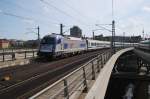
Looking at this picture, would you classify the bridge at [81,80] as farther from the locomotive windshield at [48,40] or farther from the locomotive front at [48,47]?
the locomotive windshield at [48,40]

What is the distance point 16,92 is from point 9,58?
58.8 ft

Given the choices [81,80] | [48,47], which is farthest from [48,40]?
[81,80]

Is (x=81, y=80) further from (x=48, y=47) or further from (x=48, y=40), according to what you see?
(x=48, y=40)

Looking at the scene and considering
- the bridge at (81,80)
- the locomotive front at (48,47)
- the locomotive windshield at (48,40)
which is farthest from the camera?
the locomotive windshield at (48,40)

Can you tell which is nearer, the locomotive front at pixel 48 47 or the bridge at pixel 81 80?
the bridge at pixel 81 80

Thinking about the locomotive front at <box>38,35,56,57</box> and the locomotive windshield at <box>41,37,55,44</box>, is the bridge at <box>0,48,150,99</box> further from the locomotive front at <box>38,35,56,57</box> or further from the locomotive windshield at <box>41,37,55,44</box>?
the locomotive windshield at <box>41,37,55,44</box>

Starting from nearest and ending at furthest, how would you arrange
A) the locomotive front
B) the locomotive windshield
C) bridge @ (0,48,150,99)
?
bridge @ (0,48,150,99) < the locomotive front < the locomotive windshield

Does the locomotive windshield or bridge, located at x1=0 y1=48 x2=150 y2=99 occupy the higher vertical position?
the locomotive windshield

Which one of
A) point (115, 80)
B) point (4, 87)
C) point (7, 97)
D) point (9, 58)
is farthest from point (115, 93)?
point (7, 97)

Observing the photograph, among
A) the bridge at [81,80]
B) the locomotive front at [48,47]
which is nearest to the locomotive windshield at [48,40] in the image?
the locomotive front at [48,47]

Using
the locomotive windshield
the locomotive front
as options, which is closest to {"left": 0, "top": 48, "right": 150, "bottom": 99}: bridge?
the locomotive front

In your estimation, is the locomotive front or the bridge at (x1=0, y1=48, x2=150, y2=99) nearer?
the bridge at (x1=0, y1=48, x2=150, y2=99)

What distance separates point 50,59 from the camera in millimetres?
37438

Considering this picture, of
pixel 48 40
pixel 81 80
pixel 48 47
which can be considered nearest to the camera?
pixel 81 80
